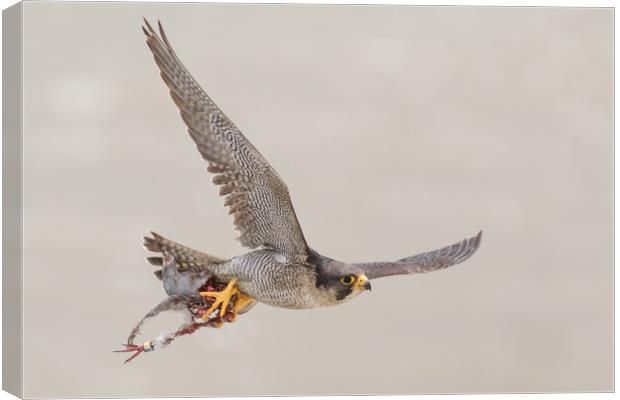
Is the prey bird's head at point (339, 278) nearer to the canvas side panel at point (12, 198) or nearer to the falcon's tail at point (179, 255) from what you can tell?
the falcon's tail at point (179, 255)

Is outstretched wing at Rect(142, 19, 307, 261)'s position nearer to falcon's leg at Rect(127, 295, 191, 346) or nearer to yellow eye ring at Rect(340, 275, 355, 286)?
yellow eye ring at Rect(340, 275, 355, 286)

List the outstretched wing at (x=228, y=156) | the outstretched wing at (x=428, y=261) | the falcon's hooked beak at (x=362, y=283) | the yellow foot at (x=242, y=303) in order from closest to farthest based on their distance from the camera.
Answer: the outstretched wing at (x=228, y=156) → the falcon's hooked beak at (x=362, y=283) → the yellow foot at (x=242, y=303) → the outstretched wing at (x=428, y=261)

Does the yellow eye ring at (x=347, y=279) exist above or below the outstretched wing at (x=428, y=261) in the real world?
below

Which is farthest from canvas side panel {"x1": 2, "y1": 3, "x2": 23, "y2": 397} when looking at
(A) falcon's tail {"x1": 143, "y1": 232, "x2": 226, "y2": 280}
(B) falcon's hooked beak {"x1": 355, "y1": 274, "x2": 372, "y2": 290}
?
(B) falcon's hooked beak {"x1": 355, "y1": 274, "x2": 372, "y2": 290}

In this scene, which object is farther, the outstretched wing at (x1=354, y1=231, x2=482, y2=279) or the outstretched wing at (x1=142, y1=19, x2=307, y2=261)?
the outstretched wing at (x1=354, y1=231, x2=482, y2=279)

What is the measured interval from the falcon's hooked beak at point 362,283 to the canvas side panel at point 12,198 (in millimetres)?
1707

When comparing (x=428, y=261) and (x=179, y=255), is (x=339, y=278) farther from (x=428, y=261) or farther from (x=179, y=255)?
(x=179, y=255)

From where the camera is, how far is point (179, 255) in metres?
7.22

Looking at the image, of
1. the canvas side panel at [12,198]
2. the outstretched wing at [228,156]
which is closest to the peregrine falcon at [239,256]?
the outstretched wing at [228,156]

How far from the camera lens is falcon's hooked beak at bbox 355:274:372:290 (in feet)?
23.5

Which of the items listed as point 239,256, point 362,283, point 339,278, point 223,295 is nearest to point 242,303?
point 223,295

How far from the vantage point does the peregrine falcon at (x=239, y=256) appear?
277 inches

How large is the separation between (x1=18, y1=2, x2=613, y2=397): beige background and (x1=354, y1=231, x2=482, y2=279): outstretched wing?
6cm

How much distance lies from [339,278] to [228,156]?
86cm
